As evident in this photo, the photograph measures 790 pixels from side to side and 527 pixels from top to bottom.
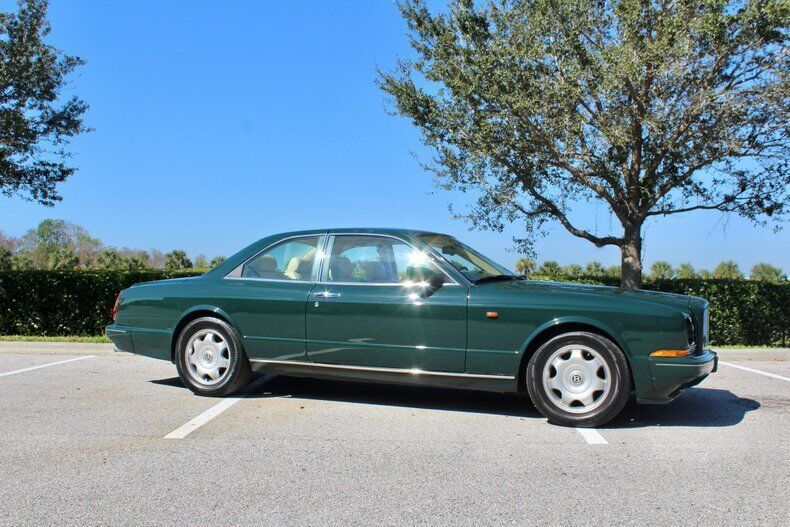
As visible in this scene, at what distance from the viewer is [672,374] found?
5012 millimetres

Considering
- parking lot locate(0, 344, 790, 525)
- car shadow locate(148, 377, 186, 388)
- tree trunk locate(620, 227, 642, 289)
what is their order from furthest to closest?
tree trunk locate(620, 227, 642, 289)
car shadow locate(148, 377, 186, 388)
parking lot locate(0, 344, 790, 525)

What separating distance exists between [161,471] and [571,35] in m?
8.90

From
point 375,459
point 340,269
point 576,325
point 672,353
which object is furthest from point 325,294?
point 672,353

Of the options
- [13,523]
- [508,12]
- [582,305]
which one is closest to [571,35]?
[508,12]

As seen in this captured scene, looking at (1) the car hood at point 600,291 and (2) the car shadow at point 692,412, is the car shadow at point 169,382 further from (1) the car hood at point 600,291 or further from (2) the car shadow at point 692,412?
(2) the car shadow at point 692,412

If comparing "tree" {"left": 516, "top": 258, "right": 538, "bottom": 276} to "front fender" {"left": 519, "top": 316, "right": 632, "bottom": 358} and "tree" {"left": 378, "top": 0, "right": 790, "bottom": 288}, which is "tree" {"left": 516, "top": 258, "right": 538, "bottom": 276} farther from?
"front fender" {"left": 519, "top": 316, "right": 632, "bottom": 358}

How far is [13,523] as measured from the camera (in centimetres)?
331

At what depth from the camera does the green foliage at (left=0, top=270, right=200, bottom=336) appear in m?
11.0

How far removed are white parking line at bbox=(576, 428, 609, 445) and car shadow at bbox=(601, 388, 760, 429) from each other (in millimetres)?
191

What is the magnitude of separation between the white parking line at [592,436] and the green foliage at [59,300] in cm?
843

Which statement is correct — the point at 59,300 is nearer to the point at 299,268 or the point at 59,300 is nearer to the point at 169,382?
the point at 169,382

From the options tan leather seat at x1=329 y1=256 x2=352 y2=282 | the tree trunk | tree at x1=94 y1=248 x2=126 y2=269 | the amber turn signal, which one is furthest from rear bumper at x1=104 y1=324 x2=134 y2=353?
tree at x1=94 y1=248 x2=126 y2=269

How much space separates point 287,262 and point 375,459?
248 cm

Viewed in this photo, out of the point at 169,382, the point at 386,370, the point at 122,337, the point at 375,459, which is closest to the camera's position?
the point at 375,459
